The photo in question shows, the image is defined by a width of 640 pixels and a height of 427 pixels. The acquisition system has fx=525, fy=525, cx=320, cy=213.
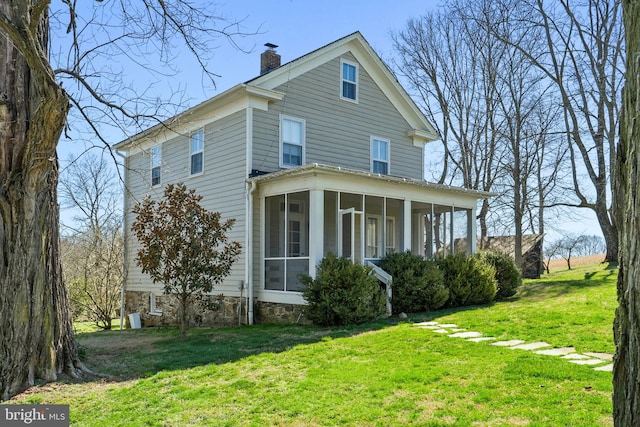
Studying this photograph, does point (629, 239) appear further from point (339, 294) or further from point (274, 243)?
point (274, 243)

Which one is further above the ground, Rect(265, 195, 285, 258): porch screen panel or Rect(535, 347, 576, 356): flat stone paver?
Rect(265, 195, 285, 258): porch screen panel

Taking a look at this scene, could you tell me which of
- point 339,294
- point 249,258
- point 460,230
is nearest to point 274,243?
point 249,258

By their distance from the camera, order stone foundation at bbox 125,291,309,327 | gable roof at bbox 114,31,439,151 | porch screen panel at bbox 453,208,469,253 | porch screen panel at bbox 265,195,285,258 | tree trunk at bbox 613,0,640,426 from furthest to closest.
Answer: porch screen panel at bbox 453,208,469,253 → porch screen panel at bbox 265,195,285,258 → gable roof at bbox 114,31,439,151 → stone foundation at bbox 125,291,309,327 → tree trunk at bbox 613,0,640,426

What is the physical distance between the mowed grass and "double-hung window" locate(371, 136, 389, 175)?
24.3 feet

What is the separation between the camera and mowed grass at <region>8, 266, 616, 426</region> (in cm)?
506

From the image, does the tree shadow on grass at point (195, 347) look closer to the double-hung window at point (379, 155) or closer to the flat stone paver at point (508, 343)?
the flat stone paver at point (508, 343)

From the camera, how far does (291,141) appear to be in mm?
14367

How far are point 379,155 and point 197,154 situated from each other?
18.6ft

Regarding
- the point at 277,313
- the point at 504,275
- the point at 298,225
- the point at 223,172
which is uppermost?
the point at 223,172

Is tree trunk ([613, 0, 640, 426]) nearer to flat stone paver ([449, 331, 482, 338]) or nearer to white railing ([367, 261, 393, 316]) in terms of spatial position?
flat stone paver ([449, 331, 482, 338])

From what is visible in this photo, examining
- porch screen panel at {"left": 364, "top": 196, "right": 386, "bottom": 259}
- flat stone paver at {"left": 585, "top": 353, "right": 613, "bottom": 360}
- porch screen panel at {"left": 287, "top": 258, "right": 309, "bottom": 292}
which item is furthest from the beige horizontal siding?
flat stone paver at {"left": 585, "top": 353, "right": 613, "bottom": 360}

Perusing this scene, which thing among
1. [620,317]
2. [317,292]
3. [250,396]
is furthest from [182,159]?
[620,317]

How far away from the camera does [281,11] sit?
7457mm

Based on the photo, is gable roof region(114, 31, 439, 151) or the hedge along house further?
gable roof region(114, 31, 439, 151)
